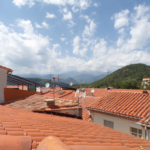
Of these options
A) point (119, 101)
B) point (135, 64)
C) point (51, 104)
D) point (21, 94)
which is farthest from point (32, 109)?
point (135, 64)

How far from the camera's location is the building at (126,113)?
7238 millimetres

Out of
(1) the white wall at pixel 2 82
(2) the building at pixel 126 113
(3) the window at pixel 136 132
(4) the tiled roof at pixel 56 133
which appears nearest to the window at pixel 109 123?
(2) the building at pixel 126 113

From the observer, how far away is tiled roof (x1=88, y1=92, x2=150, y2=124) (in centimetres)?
754

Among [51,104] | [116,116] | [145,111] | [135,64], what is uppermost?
[135,64]

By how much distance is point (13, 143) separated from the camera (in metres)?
1.43

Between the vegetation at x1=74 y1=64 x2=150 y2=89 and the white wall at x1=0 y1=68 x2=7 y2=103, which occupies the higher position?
the vegetation at x1=74 y1=64 x2=150 y2=89

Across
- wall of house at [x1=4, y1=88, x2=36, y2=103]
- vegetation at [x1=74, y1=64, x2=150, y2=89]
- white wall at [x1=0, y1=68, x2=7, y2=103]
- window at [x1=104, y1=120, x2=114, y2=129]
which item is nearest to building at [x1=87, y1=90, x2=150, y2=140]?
window at [x1=104, y1=120, x2=114, y2=129]

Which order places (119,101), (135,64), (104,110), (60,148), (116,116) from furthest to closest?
1. (135,64)
2. (119,101)
3. (104,110)
4. (116,116)
5. (60,148)

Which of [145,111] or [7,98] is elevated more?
[7,98]

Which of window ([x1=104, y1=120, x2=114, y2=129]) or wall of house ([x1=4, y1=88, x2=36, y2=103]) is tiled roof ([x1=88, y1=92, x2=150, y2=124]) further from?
wall of house ([x1=4, y1=88, x2=36, y2=103])

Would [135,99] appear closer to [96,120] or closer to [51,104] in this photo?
[96,120]

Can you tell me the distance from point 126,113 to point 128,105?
118cm

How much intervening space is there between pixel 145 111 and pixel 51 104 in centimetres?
572

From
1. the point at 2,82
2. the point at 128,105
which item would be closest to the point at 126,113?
the point at 128,105
